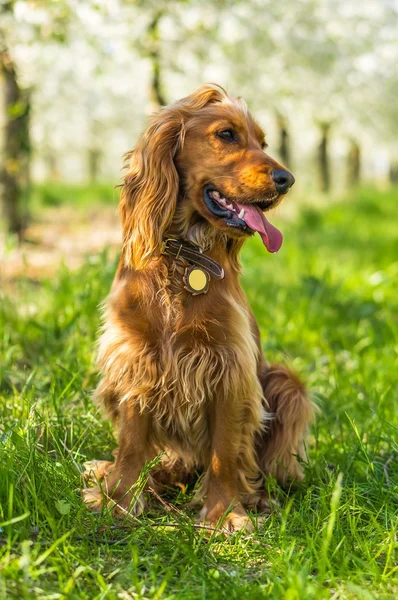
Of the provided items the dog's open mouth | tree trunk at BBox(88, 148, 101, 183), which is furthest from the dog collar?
tree trunk at BBox(88, 148, 101, 183)

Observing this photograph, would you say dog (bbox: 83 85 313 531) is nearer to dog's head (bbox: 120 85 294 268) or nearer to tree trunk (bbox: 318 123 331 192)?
dog's head (bbox: 120 85 294 268)

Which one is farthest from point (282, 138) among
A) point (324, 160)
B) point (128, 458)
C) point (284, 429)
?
point (128, 458)

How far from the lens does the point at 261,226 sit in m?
2.64

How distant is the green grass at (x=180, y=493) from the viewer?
2020mm

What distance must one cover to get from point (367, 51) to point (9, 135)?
11628 millimetres

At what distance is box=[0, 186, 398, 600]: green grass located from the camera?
202 centimetres

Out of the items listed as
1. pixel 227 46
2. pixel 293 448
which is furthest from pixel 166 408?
pixel 227 46

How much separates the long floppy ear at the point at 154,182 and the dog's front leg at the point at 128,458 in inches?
23.5

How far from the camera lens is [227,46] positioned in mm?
11328

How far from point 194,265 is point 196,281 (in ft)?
0.29

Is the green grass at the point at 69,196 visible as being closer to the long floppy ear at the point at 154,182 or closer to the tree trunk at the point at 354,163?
the tree trunk at the point at 354,163

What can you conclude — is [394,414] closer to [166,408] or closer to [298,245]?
[166,408]

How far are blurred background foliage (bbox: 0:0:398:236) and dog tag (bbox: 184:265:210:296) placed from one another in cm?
125

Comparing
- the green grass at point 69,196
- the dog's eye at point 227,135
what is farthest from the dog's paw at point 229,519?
the green grass at point 69,196
